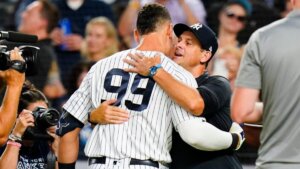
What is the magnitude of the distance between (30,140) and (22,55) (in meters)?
0.59

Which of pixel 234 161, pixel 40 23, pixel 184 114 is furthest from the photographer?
pixel 40 23

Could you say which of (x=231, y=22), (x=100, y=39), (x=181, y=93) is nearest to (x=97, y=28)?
(x=100, y=39)

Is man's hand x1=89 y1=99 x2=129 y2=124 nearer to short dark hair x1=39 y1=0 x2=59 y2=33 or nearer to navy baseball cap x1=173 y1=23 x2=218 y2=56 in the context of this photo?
navy baseball cap x1=173 y1=23 x2=218 y2=56

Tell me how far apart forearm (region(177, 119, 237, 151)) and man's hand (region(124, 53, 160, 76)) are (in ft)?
1.21

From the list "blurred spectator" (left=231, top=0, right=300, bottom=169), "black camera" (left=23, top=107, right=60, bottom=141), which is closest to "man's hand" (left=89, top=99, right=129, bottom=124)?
"black camera" (left=23, top=107, right=60, bottom=141)

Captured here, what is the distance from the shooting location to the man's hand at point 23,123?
18.9ft

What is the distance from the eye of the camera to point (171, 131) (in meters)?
5.49

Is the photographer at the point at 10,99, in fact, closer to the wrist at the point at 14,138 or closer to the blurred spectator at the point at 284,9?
the wrist at the point at 14,138

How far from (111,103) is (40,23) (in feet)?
14.4

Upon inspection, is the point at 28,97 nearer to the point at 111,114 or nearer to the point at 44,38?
the point at 111,114

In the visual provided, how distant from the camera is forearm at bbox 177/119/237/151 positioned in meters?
5.27

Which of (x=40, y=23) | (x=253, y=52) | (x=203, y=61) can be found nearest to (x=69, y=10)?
(x=40, y=23)

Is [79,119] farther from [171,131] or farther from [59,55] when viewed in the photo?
[59,55]

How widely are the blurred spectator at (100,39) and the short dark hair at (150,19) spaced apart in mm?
3703
